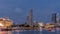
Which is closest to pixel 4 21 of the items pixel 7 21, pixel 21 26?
pixel 7 21

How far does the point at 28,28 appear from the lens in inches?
7293

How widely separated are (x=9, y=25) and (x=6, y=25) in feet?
20.8

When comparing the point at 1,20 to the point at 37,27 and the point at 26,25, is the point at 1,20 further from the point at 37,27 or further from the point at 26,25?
the point at 37,27

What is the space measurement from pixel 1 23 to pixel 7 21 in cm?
740

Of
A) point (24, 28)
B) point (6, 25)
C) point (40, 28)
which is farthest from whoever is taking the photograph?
A: point (40, 28)

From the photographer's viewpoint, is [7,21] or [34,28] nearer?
[7,21]

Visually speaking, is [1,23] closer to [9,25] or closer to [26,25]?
[9,25]

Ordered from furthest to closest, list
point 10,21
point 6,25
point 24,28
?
point 24,28 → point 10,21 → point 6,25

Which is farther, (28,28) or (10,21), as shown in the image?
(28,28)

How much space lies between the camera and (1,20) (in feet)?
535

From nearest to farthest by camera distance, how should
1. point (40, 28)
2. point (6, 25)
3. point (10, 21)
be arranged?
point (6, 25), point (10, 21), point (40, 28)

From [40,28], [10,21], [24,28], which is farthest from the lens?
[40,28]

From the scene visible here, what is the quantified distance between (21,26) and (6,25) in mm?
30532

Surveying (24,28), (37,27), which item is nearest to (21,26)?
(24,28)
